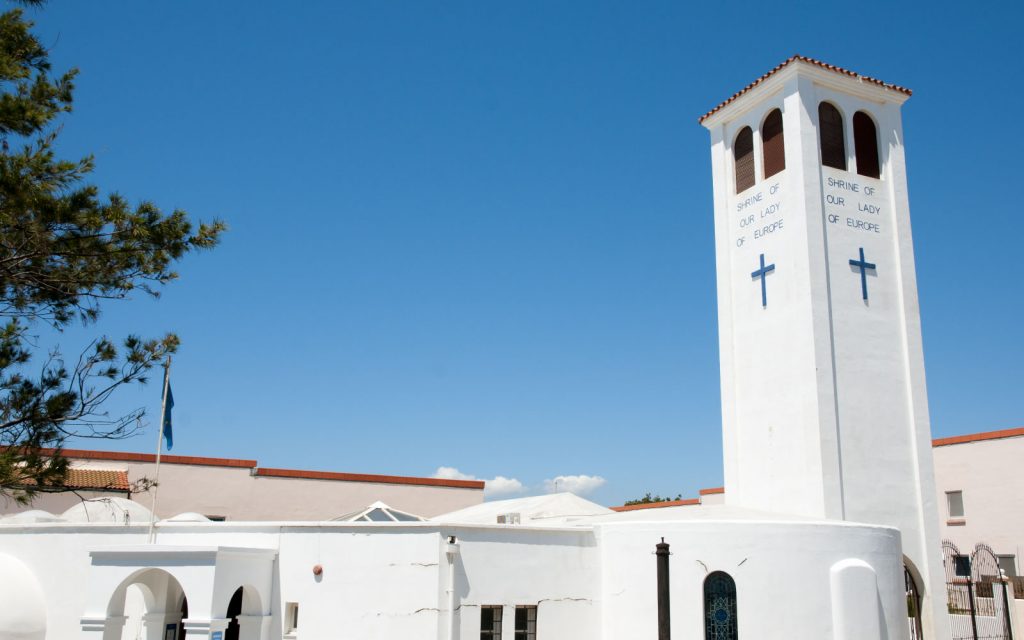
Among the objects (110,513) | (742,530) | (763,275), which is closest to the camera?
(742,530)

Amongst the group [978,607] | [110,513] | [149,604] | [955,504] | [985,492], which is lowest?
[978,607]

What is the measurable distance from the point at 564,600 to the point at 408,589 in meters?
3.89

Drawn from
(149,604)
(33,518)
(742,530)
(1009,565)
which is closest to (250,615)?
(149,604)

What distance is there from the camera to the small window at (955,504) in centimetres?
3475

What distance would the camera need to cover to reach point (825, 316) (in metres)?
25.0

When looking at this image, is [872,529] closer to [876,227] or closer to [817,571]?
[817,571]

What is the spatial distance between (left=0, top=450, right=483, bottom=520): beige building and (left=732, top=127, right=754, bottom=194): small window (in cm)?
1951

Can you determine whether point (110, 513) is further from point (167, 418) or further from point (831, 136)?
point (831, 136)

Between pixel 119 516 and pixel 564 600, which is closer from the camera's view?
pixel 564 600

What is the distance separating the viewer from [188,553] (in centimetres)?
1920

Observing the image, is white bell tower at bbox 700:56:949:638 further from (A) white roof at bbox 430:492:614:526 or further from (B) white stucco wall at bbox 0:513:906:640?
(A) white roof at bbox 430:492:614:526

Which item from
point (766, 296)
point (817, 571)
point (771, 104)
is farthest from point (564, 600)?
point (771, 104)

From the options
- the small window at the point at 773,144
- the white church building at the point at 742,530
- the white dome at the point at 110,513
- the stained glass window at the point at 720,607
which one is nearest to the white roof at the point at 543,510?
the white church building at the point at 742,530

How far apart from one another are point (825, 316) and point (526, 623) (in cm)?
1184
